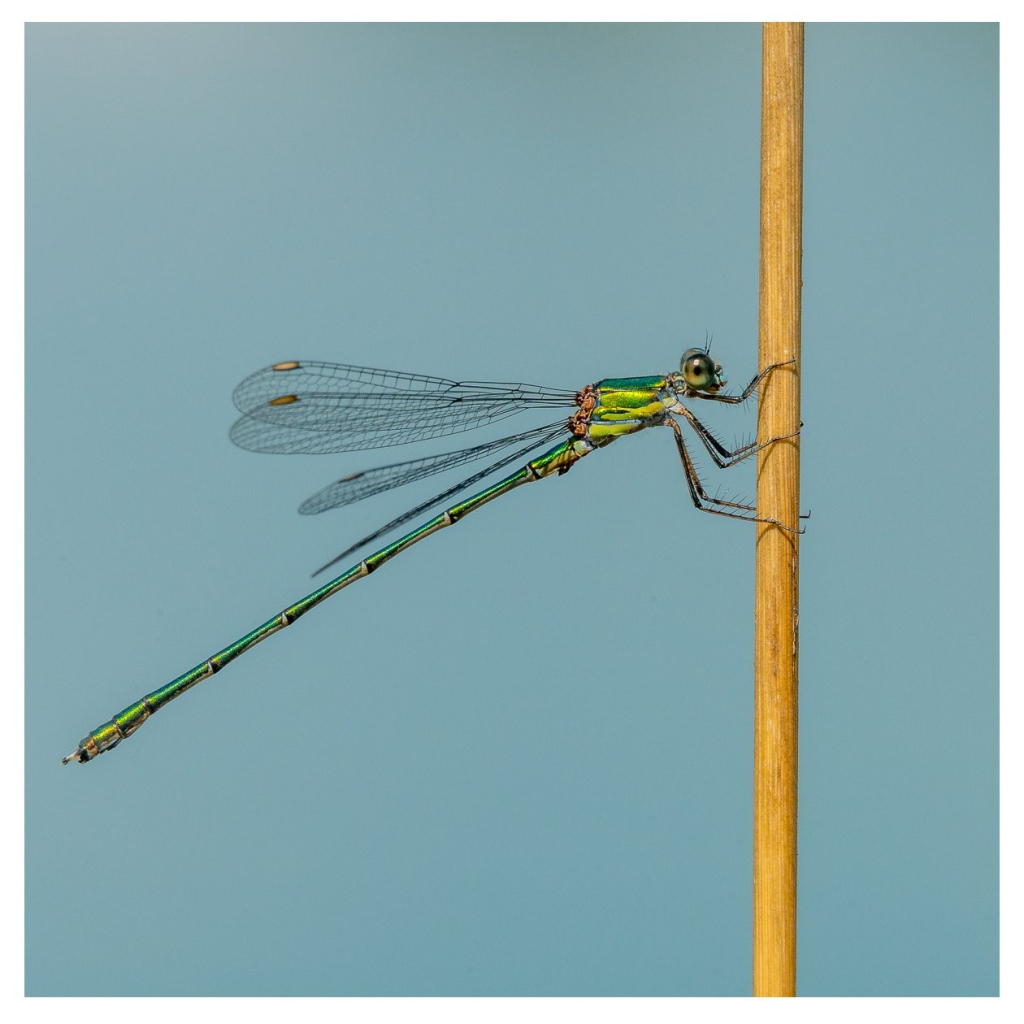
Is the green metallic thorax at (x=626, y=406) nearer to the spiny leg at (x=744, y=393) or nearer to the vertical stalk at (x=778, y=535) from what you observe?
the spiny leg at (x=744, y=393)

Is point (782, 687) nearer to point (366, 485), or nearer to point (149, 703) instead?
point (366, 485)

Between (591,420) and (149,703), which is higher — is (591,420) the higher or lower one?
the higher one

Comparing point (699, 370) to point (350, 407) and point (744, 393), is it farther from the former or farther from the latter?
point (350, 407)

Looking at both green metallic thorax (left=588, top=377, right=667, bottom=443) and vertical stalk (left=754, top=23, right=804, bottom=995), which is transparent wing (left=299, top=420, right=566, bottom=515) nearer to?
green metallic thorax (left=588, top=377, right=667, bottom=443)

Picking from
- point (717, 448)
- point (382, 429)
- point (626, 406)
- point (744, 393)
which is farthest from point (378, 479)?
point (744, 393)

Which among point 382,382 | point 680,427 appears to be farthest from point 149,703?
point 680,427

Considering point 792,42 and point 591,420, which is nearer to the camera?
point 792,42
